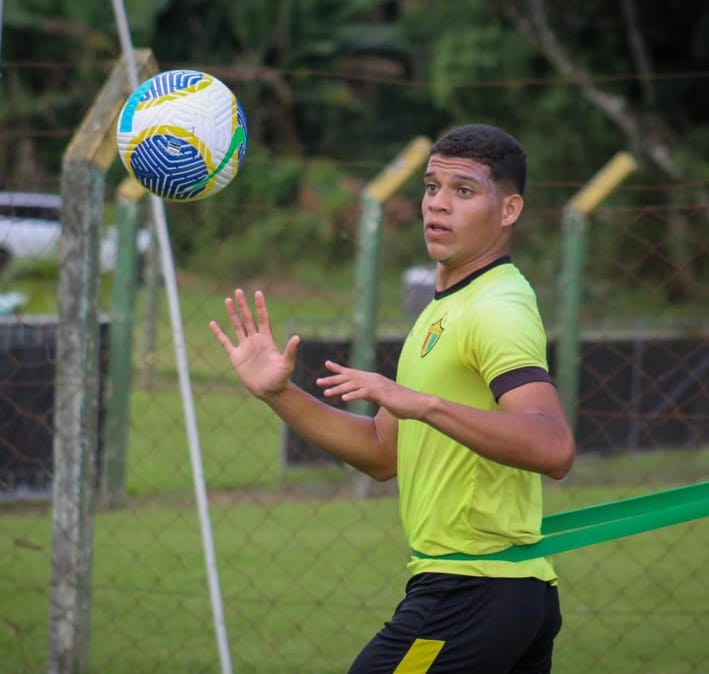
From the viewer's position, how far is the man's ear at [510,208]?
306 cm

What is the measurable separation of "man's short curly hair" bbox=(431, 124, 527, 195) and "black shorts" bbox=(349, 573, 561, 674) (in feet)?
3.31

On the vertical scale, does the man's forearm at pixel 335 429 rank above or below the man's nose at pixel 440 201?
below

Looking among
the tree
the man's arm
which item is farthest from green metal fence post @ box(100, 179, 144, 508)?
the tree

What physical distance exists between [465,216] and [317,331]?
20.1 feet

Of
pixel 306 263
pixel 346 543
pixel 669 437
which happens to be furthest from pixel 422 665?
pixel 306 263

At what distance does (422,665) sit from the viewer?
2.89 m

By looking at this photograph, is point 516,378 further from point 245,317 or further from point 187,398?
point 187,398

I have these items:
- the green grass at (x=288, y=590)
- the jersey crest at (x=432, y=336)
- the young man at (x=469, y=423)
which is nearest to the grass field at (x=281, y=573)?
the green grass at (x=288, y=590)

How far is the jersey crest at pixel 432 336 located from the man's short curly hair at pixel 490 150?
39 cm

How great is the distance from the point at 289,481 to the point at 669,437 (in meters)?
2.77

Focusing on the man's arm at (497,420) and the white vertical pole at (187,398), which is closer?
the man's arm at (497,420)

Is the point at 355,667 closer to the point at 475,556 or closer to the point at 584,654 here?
the point at 475,556

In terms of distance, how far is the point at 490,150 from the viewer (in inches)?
120

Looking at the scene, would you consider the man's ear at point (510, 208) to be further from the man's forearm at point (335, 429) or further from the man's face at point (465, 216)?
the man's forearm at point (335, 429)
